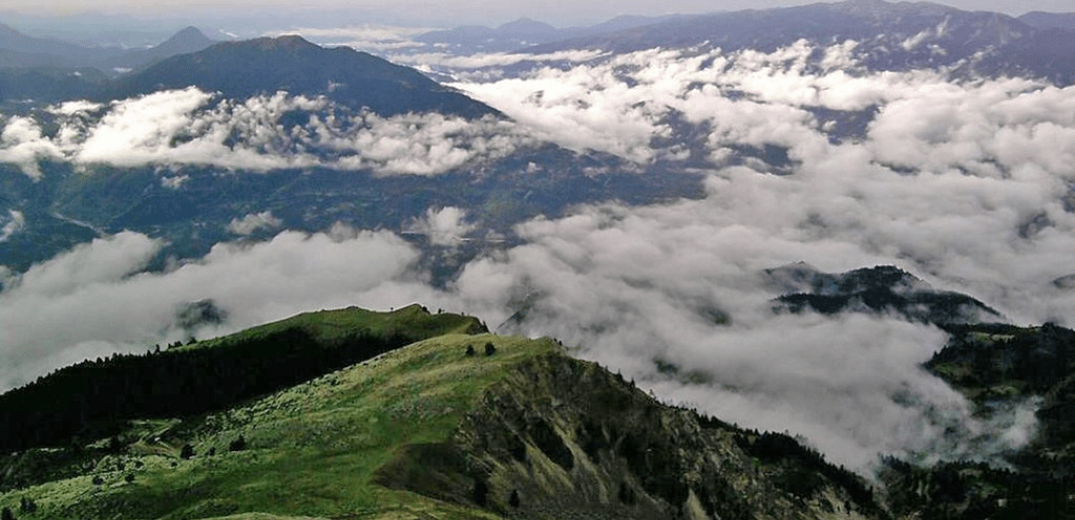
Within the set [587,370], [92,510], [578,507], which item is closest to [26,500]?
[92,510]

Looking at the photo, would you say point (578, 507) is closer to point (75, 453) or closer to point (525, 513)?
point (525, 513)

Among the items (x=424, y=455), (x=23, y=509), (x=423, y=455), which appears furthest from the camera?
(x=424, y=455)

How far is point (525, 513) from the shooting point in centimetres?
12050

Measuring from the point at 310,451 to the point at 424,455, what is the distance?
56.8 feet

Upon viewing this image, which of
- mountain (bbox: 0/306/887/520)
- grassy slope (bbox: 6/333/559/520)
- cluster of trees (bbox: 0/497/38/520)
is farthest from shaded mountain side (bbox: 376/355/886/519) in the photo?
cluster of trees (bbox: 0/497/38/520)

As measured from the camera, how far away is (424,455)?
4633 inches

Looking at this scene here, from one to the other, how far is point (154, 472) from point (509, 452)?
54.1m

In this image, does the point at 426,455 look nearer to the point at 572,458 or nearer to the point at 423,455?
the point at 423,455

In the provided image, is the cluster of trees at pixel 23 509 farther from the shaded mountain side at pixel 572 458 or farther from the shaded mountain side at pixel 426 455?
the shaded mountain side at pixel 572 458

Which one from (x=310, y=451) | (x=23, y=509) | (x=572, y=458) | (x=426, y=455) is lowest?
(x=572, y=458)

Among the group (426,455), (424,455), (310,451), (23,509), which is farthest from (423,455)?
(23,509)

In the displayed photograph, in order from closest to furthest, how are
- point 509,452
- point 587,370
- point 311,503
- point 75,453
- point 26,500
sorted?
point 311,503
point 26,500
point 509,452
point 75,453
point 587,370

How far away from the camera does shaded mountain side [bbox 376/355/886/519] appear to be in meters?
119

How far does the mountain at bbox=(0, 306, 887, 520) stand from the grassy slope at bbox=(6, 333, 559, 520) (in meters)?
0.34
